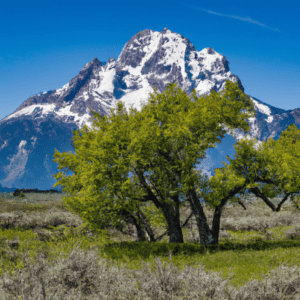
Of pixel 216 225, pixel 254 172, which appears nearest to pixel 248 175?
pixel 254 172

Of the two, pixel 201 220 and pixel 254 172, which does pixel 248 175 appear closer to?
pixel 254 172

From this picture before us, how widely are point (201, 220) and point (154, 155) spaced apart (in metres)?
4.48

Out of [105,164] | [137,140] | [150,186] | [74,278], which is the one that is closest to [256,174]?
[150,186]

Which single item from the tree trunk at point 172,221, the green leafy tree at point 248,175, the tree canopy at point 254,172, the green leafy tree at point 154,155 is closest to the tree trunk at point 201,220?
the green leafy tree at point 154,155

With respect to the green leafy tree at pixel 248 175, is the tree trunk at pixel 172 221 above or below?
below

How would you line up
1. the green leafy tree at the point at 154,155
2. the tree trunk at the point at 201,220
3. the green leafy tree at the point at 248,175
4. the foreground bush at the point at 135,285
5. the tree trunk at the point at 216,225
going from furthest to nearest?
the tree trunk at the point at 216,225 < the tree trunk at the point at 201,220 < the green leafy tree at the point at 248,175 < the green leafy tree at the point at 154,155 < the foreground bush at the point at 135,285

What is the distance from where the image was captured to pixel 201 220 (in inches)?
539

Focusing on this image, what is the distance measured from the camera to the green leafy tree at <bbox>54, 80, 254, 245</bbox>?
11.7 m

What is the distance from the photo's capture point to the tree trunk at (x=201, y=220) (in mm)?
13695

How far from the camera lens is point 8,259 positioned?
9000mm

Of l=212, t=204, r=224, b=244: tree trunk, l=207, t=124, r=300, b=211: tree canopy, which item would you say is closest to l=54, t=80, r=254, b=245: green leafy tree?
l=212, t=204, r=224, b=244: tree trunk

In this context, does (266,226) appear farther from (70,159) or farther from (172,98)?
(70,159)

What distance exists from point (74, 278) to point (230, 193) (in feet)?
33.1

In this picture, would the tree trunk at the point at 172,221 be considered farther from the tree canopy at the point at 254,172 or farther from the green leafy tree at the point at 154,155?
the tree canopy at the point at 254,172
